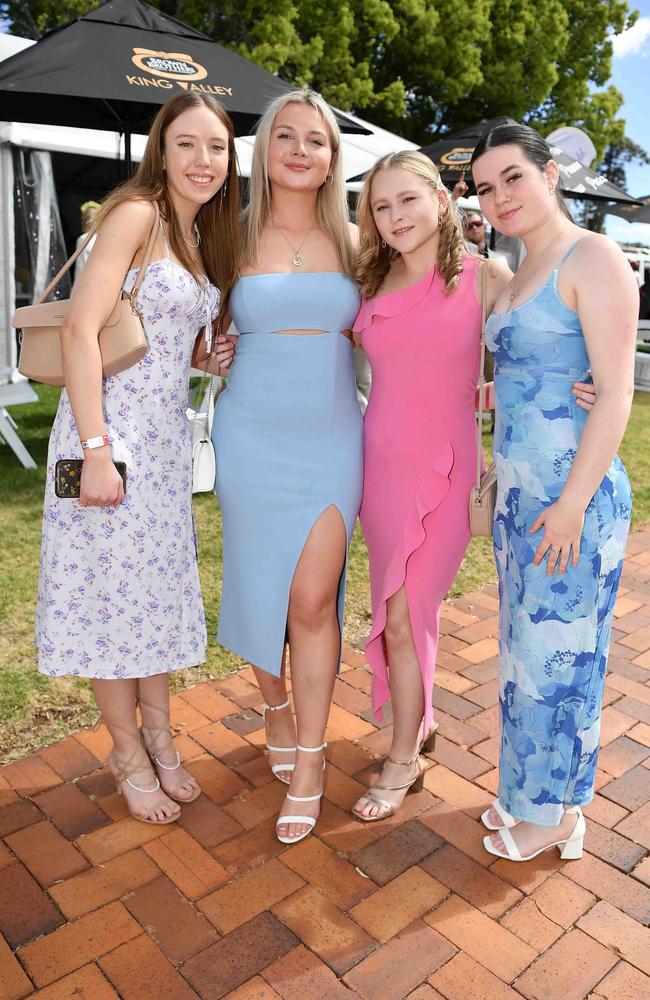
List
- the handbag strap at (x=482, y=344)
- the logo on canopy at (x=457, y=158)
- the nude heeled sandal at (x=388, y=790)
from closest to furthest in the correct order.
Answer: the handbag strap at (x=482, y=344), the nude heeled sandal at (x=388, y=790), the logo on canopy at (x=457, y=158)

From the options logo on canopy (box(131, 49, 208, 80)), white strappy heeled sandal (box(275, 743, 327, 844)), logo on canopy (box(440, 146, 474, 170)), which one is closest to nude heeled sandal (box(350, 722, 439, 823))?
white strappy heeled sandal (box(275, 743, 327, 844))

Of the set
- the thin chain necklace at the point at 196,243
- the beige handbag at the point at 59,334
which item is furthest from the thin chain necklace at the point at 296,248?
the beige handbag at the point at 59,334

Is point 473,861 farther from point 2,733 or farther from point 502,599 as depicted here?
point 2,733

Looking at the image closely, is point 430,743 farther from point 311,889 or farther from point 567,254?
point 567,254

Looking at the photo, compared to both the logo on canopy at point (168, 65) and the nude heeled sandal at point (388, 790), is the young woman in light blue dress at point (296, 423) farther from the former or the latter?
the logo on canopy at point (168, 65)

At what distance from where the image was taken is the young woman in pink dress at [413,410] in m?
2.34

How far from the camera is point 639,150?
4925 cm

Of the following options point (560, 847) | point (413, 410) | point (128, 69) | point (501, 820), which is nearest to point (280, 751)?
point (501, 820)

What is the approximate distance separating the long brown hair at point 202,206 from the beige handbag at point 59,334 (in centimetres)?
8

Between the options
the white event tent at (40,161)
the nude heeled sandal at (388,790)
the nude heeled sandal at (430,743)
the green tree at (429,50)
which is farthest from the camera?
the green tree at (429,50)

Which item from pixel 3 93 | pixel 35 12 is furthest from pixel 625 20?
pixel 3 93

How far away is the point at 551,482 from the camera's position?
2123 millimetres

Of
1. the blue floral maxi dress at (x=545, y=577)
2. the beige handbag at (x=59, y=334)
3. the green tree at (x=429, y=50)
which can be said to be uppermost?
the green tree at (x=429, y=50)

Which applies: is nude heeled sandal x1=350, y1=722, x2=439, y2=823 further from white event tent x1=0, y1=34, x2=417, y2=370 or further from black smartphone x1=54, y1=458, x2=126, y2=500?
white event tent x1=0, y1=34, x2=417, y2=370
